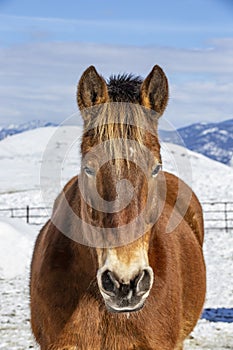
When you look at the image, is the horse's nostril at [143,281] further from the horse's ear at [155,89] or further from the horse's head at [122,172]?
the horse's ear at [155,89]

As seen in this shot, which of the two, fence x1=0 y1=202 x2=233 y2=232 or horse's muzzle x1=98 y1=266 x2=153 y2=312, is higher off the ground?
horse's muzzle x1=98 y1=266 x2=153 y2=312

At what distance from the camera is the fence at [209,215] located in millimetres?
22688

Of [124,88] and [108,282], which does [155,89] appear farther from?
[108,282]

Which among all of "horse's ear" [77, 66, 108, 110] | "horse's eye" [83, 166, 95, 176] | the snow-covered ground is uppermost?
"horse's ear" [77, 66, 108, 110]

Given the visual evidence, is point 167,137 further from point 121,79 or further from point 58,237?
point 58,237

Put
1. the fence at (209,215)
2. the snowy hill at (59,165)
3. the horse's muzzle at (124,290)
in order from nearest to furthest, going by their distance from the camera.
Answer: the horse's muzzle at (124,290) < the snowy hill at (59,165) < the fence at (209,215)

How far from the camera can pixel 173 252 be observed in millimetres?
4371

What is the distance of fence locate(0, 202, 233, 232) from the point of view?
74.4 feet

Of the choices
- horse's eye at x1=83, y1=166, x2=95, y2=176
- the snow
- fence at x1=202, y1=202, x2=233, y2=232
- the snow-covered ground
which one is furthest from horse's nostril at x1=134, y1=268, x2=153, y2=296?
fence at x1=202, y1=202, x2=233, y2=232

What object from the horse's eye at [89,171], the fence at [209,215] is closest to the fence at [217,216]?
the fence at [209,215]

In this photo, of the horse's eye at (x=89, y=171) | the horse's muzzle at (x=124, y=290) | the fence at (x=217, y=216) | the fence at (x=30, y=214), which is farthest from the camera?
the fence at (x=30, y=214)

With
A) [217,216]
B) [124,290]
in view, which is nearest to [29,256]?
[124,290]

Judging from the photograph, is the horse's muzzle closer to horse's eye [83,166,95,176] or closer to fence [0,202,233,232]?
horse's eye [83,166,95,176]

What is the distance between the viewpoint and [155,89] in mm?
3592
